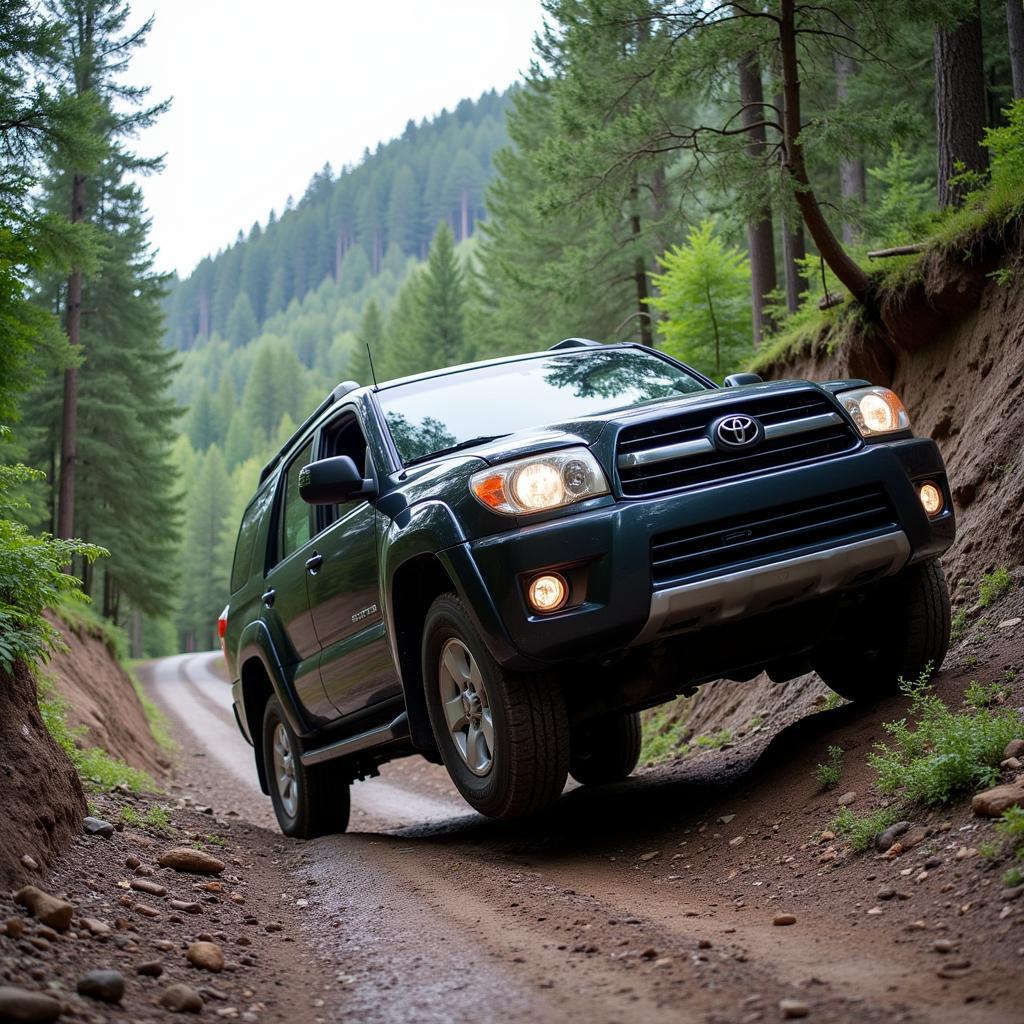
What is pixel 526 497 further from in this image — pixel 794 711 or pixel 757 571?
pixel 794 711

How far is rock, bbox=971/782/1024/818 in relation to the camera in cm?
374

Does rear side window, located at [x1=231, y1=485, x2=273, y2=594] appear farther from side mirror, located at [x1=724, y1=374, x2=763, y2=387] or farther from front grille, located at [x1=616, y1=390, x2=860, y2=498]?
front grille, located at [x1=616, y1=390, x2=860, y2=498]

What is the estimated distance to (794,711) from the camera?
7973 mm

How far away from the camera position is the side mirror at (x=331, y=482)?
17.5ft

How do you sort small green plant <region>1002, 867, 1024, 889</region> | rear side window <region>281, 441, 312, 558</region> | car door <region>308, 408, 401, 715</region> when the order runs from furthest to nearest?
rear side window <region>281, 441, 312, 558</region> < car door <region>308, 408, 401, 715</region> < small green plant <region>1002, 867, 1024, 889</region>

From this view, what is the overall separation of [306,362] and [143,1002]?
565 ft

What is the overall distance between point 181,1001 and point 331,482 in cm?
271

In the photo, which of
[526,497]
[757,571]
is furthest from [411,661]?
[757,571]

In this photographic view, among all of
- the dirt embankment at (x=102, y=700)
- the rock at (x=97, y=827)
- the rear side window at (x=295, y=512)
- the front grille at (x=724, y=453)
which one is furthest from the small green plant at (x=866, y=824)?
the dirt embankment at (x=102, y=700)

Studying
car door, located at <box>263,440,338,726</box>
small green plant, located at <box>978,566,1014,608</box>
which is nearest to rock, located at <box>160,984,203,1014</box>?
car door, located at <box>263,440,338,726</box>

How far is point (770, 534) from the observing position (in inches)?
188

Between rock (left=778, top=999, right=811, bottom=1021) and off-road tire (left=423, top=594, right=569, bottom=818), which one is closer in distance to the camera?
rock (left=778, top=999, right=811, bottom=1021)

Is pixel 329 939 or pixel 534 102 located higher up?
pixel 534 102

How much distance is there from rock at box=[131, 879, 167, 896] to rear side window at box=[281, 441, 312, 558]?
2657 millimetres
